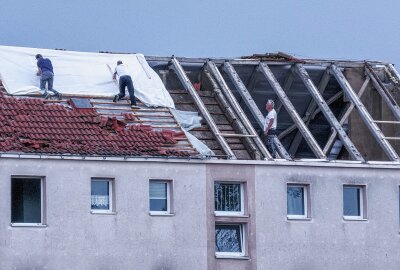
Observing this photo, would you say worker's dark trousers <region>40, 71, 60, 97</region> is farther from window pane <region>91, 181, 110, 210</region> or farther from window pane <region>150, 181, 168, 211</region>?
window pane <region>150, 181, 168, 211</region>

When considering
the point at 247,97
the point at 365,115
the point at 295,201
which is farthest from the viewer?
the point at 365,115

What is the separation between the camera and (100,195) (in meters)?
48.9

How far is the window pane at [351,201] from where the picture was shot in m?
52.8

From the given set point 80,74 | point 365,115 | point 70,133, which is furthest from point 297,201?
point 80,74

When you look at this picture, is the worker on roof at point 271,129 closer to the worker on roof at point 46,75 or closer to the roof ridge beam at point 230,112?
the roof ridge beam at point 230,112

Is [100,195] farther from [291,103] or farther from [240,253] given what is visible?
[291,103]

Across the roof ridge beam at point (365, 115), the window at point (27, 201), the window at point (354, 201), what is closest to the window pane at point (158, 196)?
the window at point (27, 201)

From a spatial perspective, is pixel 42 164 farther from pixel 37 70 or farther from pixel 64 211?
pixel 37 70

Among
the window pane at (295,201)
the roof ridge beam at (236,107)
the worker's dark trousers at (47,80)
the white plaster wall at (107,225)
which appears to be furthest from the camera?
the roof ridge beam at (236,107)

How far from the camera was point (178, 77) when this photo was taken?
54906mm

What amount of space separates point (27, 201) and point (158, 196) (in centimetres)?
443

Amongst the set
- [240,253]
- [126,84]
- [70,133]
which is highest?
[126,84]

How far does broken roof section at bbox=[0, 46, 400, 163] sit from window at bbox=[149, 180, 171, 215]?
2.17m

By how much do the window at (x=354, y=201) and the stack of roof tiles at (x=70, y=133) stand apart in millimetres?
6126
